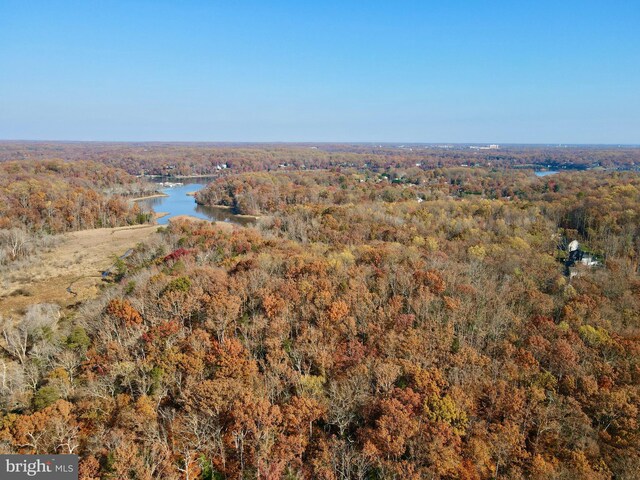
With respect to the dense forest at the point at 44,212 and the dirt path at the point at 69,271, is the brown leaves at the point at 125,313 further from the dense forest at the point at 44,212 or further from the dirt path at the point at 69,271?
the dense forest at the point at 44,212

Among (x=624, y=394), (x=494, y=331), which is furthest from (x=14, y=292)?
(x=624, y=394)

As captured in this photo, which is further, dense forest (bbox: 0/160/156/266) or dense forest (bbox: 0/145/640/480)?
dense forest (bbox: 0/160/156/266)

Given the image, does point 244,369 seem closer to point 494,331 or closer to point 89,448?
point 89,448

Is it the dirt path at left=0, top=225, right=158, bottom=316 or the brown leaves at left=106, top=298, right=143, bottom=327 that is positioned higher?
the brown leaves at left=106, top=298, right=143, bottom=327

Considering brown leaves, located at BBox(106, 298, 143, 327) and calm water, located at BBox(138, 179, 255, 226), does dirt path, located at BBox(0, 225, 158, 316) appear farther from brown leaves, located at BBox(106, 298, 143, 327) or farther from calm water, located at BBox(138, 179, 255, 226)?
calm water, located at BBox(138, 179, 255, 226)

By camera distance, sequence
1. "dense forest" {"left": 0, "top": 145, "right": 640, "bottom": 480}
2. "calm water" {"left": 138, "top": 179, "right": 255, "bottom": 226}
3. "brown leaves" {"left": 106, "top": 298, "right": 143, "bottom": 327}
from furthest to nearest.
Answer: "calm water" {"left": 138, "top": 179, "right": 255, "bottom": 226} → "brown leaves" {"left": 106, "top": 298, "right": 143, "bottom": 327} → "dense forest" {"left": 0, "top": 145, "right": 640, "bottom": 480}

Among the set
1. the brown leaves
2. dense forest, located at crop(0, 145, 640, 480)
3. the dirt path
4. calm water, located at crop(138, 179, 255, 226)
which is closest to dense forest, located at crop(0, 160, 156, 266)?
the dirt path
